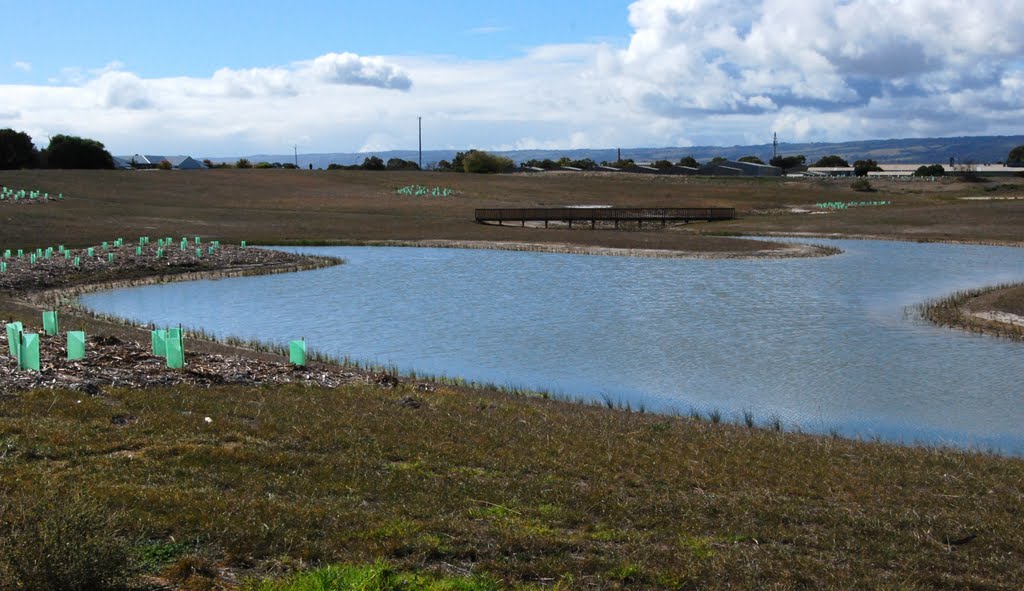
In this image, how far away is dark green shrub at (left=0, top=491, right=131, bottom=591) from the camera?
7.40m

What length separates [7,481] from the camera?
1024 centimetres

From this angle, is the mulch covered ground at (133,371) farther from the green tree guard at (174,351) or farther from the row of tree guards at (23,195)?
the row of tree guards at (23,195)

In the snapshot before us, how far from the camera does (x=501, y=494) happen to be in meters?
11.5

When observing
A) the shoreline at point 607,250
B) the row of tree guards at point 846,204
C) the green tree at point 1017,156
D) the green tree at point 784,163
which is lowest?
the shoreline at point 607,250

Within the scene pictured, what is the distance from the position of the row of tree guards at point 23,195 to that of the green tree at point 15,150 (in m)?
35.4

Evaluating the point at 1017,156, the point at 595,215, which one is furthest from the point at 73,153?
the point at 1017,156

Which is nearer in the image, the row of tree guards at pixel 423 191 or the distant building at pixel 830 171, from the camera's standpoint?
the row of tree guards at pixel 423 191

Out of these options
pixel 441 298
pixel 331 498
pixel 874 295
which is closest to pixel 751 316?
pixel 874 295

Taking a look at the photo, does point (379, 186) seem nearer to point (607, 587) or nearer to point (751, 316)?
point (751, 316)

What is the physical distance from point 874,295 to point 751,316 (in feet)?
27.1

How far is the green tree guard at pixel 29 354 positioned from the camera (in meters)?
16.0

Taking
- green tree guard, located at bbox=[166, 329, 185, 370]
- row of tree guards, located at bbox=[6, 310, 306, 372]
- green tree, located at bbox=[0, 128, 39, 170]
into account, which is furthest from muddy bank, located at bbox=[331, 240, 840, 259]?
green tree, located at bbox=[0, 128, 39, 170]

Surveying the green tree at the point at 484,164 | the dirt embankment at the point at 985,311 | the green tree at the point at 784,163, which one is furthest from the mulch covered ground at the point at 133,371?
the green tree at the point at 784,163

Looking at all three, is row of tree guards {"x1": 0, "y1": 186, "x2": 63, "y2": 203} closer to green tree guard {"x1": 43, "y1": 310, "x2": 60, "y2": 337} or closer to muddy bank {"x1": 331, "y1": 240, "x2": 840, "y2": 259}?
muddy bank {"x1": 331, "y1": 240, "x2": 840, "y2": 259}
